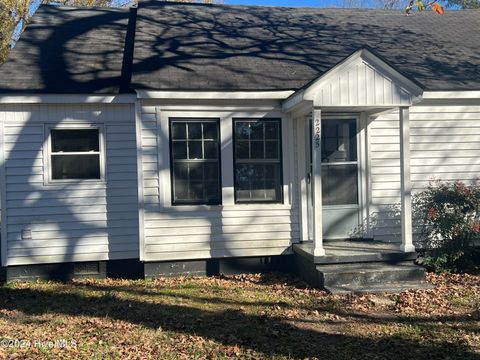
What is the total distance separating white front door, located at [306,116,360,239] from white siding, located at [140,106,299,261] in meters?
0.59

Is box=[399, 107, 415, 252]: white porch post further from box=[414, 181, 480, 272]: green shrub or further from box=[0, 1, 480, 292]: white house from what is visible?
box=[414, 181, 480, 272]: green shrub

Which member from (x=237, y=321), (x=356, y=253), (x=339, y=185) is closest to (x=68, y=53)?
(x=339, y=185)

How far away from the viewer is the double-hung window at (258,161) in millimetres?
8797

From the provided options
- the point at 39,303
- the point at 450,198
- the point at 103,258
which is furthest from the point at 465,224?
the point at 39,303

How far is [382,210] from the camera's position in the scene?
909 cm

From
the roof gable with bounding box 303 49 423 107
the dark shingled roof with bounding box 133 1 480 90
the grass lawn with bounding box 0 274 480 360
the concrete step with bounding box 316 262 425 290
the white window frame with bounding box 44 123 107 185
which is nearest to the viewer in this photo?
the grass lawn with bounding box 0 274 480 360

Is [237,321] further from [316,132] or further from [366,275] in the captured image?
[316,132]

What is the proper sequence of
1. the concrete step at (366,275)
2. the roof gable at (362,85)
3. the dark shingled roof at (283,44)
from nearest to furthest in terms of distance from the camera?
1. the concrete step at (366,275)
2. the roof gable at (362,85)
3. the dark shingled roof at (283,44)

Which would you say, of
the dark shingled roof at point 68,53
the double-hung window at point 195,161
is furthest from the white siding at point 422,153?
the dark shingled roof at point 68,53

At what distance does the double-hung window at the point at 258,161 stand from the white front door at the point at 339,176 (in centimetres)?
60

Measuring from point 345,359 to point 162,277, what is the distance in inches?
170

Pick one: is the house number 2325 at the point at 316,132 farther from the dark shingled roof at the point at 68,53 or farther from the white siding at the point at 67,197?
the dark shingled roof at the point at 68,53

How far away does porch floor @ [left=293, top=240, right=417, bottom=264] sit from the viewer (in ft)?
25.3

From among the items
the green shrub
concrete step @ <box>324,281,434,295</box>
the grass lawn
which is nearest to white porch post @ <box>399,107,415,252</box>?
the green shrub
